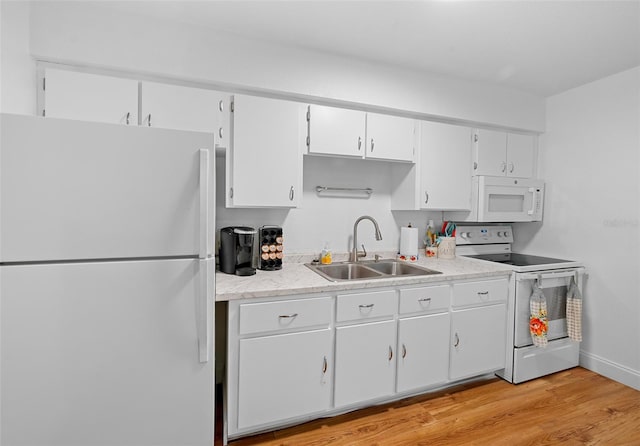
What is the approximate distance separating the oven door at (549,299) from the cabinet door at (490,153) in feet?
3.08

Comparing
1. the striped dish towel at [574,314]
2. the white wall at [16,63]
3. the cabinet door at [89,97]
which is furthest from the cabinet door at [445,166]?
the white wall at [16,63]

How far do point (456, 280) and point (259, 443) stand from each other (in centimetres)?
156

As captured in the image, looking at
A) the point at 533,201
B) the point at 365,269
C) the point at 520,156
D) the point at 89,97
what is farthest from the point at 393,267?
the point at 89,97

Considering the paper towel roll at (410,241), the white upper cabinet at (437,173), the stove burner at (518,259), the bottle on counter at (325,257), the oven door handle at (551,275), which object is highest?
the white upper cabinet at (437,173)

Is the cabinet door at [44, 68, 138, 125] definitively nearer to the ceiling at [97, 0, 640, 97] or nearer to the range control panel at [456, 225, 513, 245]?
the ceiling at [97, 0, 640, 97]

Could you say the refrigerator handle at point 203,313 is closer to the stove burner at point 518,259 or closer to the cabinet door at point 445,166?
the cabinet door at point 445,166

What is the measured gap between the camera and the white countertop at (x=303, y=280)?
1658mm

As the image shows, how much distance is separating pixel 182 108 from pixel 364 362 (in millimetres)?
1870

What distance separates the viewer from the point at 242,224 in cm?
234

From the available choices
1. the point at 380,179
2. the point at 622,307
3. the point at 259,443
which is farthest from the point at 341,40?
the point at 622,307

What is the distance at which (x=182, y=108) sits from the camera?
6.24ft

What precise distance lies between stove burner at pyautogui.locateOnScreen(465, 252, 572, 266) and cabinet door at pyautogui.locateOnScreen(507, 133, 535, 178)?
0.75m

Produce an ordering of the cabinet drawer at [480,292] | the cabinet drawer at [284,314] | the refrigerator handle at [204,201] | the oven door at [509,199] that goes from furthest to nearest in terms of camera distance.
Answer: the oven door at [509,199] → the cabinet drawer at [480,292] → the cabinet drawer at [284,314] → the refrigerator handle at [204,201]

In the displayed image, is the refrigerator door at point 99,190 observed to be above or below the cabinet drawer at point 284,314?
above
